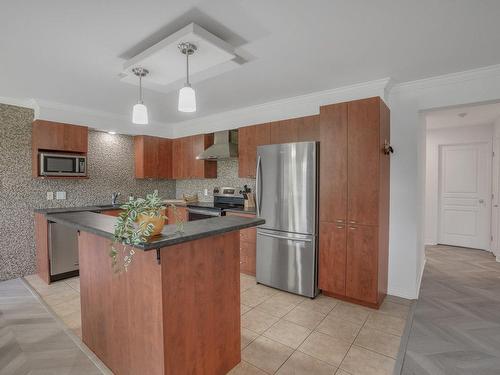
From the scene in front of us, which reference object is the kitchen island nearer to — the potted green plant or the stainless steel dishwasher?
the potted green plant

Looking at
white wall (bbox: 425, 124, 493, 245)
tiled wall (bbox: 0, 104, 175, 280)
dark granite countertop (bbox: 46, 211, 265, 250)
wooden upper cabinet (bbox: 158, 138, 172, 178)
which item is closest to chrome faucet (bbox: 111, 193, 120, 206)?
tiled wall (bbox: 0, 104, 175, 280)

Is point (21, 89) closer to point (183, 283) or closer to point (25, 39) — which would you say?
point (25, 39)

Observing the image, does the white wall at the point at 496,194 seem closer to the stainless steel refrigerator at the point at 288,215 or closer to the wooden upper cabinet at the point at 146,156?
the stainless steel refrigerator at the point at 288,215

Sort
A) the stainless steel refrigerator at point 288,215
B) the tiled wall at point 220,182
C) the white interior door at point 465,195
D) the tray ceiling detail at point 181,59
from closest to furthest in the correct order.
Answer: the tray ceiling detail at point 181,59
the stainless steel refrigerator at point 288,215
the tiled wall at point 220,182
the white interior door at point 465,195

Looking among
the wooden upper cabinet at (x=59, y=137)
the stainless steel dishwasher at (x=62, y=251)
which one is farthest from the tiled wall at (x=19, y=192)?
the stainless steel dishwasher at (x=62, y=251)

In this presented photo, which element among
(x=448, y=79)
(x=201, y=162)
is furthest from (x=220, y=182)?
(x=448, y=79)

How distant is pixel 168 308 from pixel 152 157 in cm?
387

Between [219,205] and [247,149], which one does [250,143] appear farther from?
[219,205]

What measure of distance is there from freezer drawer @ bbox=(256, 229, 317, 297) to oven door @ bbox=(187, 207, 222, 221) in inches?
31.6

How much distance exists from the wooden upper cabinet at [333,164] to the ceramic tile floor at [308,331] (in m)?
0.99

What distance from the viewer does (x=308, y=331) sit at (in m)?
2.44

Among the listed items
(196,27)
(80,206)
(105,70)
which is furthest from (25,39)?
(80,206)

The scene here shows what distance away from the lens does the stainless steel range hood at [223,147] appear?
4.24 meters

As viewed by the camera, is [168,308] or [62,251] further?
[62,251]
